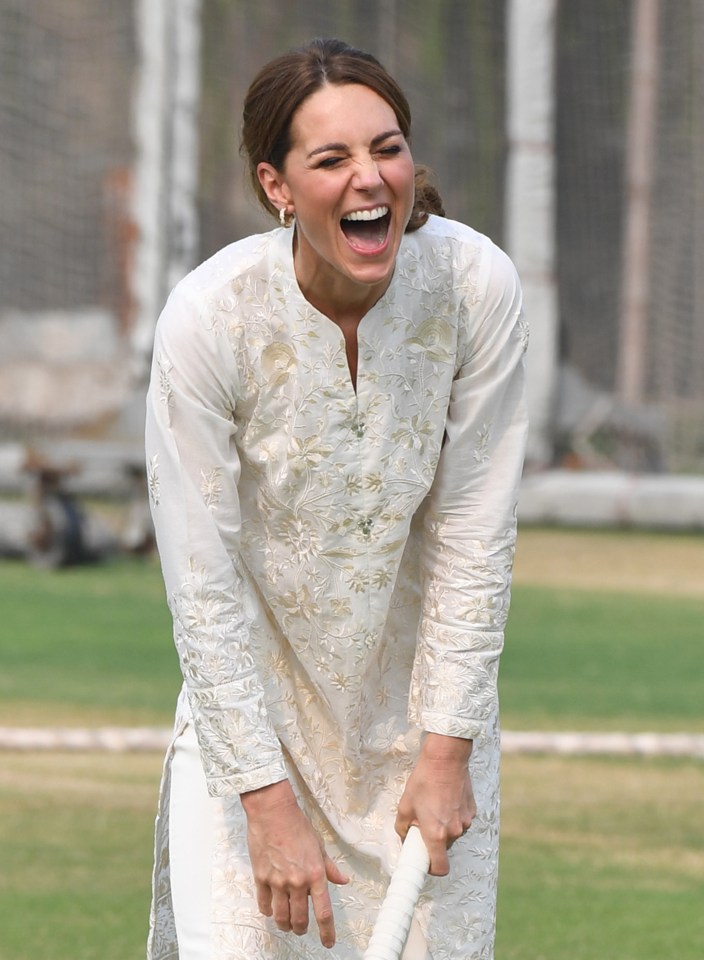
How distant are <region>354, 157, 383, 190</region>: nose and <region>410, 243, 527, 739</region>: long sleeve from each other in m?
0.31

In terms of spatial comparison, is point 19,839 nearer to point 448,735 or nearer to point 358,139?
point 448,735

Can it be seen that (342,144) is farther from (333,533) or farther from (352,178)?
(333,533)

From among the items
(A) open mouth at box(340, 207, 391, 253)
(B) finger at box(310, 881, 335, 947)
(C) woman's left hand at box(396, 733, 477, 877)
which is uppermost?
(A) open mouth at box(340, 207, 391, 253)

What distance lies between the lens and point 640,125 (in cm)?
1270

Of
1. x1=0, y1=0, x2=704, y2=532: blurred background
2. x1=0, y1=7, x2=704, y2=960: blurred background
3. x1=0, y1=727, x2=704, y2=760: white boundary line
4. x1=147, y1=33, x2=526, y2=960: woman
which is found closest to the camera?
x1=147, y1=33, x2=526, y2=960: woman

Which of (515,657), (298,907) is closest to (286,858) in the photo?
(298,907)

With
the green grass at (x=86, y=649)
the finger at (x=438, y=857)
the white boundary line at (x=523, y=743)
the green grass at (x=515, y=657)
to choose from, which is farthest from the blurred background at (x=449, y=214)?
the finger at (x=438, y=857)

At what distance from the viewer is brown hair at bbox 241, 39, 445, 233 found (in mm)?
2492

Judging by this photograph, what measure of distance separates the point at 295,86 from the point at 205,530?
0.60 meters

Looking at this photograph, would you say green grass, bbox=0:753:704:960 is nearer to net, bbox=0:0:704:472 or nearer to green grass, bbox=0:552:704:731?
green grass, bbox=0:552:704:731

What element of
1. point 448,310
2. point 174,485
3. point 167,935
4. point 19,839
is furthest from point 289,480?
point 19,839

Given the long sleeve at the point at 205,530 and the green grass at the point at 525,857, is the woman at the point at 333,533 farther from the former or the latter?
the green grass at the point at 525,857

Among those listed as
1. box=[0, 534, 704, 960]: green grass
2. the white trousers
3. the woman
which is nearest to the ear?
the woman

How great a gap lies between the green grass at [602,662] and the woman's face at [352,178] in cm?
395
